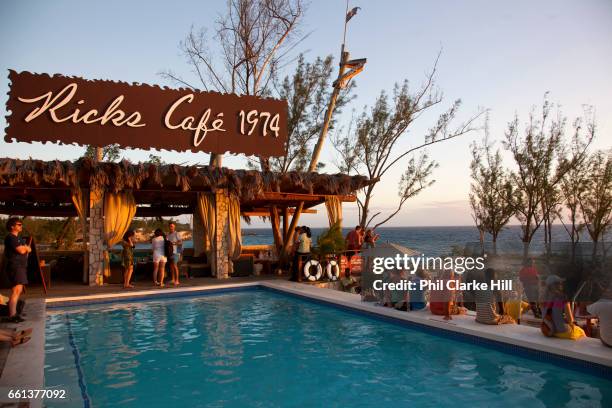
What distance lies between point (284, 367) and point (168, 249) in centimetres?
663

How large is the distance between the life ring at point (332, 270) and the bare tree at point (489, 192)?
829 centimetres

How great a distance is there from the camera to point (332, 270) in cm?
1259

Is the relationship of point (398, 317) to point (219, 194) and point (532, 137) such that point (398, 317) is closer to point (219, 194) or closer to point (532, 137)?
point (219, 194)

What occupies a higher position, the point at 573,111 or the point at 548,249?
the point at 573,111

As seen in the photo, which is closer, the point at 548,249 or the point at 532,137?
the point at 548,249

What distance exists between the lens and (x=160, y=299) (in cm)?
1036

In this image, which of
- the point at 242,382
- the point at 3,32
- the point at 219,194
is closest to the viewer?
the point at 242,382

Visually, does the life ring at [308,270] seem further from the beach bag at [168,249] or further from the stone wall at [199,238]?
the beach bag at [168,249]

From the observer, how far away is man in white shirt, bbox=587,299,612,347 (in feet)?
16.6

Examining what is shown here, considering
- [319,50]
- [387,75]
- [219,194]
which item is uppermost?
Result: [319,50]

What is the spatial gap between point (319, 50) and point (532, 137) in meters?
9.66

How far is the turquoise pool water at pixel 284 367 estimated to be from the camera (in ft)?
15.2

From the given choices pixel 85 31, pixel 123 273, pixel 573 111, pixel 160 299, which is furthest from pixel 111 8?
pixel 573 111

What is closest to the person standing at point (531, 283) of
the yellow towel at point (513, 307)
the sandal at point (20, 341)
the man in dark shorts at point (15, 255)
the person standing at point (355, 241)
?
the yellow towel at point (513, 307)
